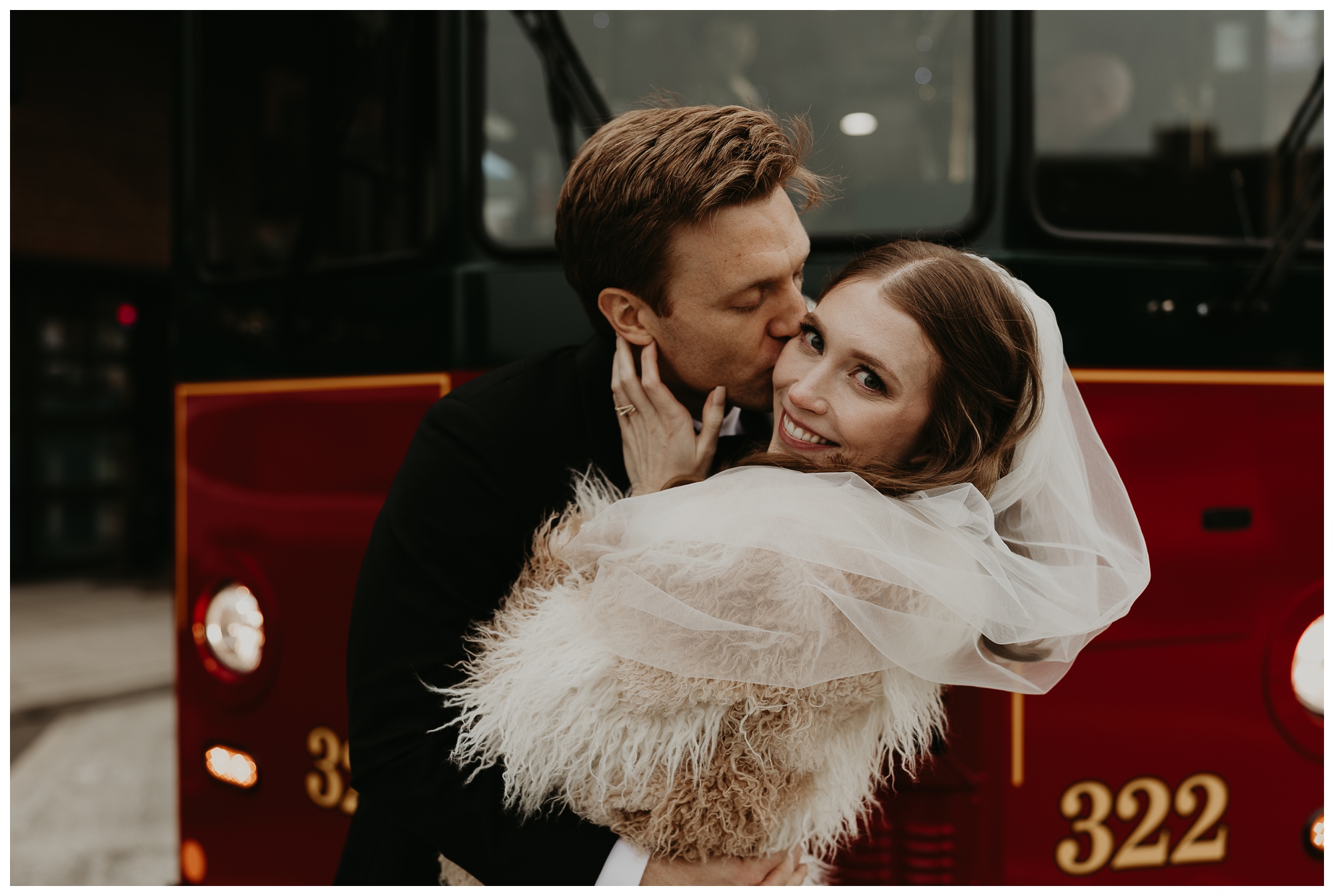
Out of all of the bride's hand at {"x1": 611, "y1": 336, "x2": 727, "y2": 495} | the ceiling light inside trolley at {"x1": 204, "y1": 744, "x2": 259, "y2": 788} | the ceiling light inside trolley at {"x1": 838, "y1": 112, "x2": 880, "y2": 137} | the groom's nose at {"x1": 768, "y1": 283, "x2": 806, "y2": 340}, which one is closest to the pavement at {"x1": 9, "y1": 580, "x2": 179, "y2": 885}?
the ceiling light inside trolley at {"x1": 204, "y1": 744, "x2": 259, "y2": 788}

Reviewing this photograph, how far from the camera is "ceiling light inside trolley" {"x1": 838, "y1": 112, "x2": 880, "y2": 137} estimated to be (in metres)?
1.56

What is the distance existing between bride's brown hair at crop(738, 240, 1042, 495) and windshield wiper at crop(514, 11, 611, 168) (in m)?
0.70

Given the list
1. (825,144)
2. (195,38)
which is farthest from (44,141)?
(825,144)

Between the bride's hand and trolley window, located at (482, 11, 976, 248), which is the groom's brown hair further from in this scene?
trolley window, located at (482, 11, 976, 248)

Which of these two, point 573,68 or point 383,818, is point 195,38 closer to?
point 573,68

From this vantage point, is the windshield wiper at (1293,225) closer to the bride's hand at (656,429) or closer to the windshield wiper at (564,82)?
the bride's hand at (656,429)

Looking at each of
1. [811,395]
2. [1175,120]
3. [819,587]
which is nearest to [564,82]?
[811,395]

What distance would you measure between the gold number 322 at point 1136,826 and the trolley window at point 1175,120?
98cm

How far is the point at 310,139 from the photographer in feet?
6.03

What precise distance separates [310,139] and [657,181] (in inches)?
41.6

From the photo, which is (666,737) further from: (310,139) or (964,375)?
(310,139)

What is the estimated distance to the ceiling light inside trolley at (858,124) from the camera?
1.56 m

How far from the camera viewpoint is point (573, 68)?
1544mm

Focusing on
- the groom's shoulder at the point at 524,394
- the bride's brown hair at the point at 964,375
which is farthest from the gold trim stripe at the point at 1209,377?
the groom's shoulder at the point at 524,394
